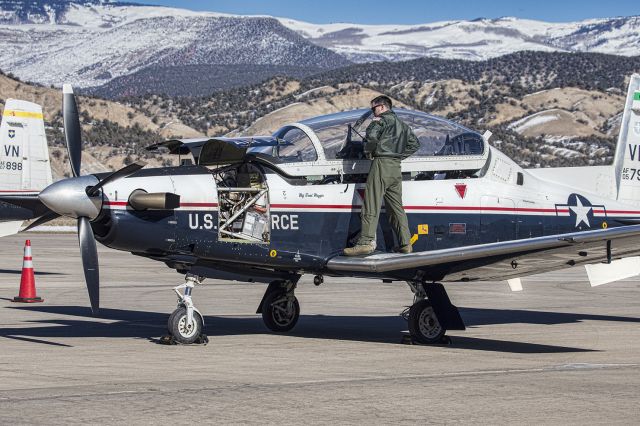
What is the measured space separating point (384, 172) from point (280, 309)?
2810 millimetres

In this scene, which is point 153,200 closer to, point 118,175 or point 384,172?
point 118,175

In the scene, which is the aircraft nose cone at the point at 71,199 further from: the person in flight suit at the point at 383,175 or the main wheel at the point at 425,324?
the main wheel at the point at 425,324

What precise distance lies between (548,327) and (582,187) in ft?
7.48

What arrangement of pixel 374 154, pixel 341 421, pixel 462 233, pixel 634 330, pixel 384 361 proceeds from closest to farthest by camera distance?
1. pixel 341 421
2. pixel 384 361
3. pixel 374 154
4. pixel 462 233
5. pixel 634 330

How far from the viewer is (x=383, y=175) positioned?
44.3 feet

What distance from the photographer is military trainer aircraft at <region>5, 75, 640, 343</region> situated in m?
12.7

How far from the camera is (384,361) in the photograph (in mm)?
12195

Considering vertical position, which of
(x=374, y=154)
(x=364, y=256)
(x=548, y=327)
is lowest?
(x=548, y=327)

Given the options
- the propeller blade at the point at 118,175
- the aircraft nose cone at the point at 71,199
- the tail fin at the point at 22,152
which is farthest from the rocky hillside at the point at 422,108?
the aircraft nose cone at the point at 71,199

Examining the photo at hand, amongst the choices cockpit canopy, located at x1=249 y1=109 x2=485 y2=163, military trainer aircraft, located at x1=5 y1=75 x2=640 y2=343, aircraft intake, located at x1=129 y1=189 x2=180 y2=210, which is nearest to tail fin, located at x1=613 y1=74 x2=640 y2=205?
military trainer aircraft, located at x1=5 y1=75 x2=640 y2=343

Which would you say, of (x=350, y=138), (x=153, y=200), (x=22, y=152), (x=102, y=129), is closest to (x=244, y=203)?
(x=153, y=200)

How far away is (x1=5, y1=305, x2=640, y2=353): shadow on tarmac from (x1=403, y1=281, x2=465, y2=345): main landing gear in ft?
0.85

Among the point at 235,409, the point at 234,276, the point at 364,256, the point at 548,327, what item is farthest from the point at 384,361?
the point at 548,327

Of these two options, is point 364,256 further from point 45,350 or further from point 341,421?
point 341,421
